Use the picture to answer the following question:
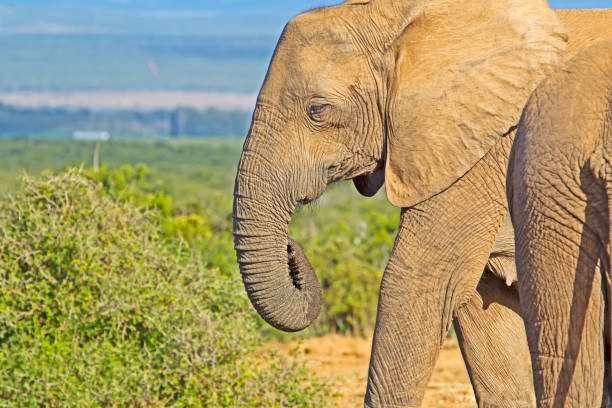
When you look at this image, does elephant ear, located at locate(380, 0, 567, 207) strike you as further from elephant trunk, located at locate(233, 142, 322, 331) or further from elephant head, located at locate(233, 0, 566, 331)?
elephant trunk, located at locate(233, 142, 322, 331)

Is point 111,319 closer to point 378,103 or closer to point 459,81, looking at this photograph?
point 378,103

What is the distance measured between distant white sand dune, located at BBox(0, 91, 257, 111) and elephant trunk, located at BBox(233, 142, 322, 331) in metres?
174

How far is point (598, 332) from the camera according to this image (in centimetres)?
Result: 260

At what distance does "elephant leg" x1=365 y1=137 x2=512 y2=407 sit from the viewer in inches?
154

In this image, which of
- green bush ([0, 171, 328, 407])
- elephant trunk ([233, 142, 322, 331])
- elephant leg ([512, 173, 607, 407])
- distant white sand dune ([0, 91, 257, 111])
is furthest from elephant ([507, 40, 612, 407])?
distant white sand dune ([0, 91, 257, 111])

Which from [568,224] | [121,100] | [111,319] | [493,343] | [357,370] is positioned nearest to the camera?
[568,224]

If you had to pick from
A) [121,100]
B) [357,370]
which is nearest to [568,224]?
[357,370]

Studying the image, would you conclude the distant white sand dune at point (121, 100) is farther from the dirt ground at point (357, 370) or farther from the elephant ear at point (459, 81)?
the elephant ear at point (459, 81)

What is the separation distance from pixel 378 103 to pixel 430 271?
0.68 meters

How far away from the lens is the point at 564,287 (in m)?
2.63

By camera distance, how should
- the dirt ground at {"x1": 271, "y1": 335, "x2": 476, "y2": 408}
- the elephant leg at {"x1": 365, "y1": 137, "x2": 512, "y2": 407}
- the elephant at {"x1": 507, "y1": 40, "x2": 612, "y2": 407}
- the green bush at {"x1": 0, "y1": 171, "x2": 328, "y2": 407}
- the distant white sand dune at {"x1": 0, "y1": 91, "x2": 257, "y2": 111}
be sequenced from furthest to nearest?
the distant white sand dune at {"x1": 0, "y1": 91, "x2": 257, "y2": 111}
the dirt ground at {"x1": 271, "y1": 335, "x2": 476, "y2": 408}
the green bush at {"x1": 0, "y1": 171, "x2": 328, "y2": 407}
the elephant leg at {"x1": 365, "y1": 137, "x2": 512, "y2": 407}
the elephant at {"x1": 507, "y1": 40, "x2": 612, "y2": 407}

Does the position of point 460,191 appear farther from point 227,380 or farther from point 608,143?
point 227,380

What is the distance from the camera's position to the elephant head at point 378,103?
3.92 meters

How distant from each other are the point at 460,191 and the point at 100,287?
235 cm
